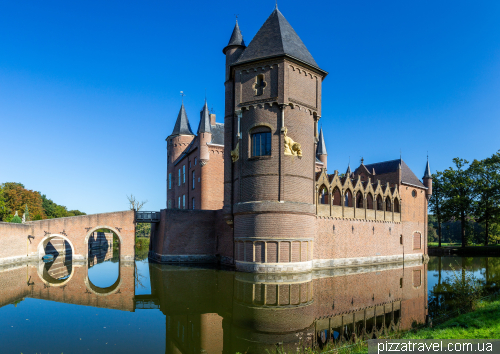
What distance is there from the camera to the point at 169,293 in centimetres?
1623

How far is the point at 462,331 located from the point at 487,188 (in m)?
39.7

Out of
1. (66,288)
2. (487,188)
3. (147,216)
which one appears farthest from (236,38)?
(487,188)

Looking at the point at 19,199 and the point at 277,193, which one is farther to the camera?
the point at 19,199

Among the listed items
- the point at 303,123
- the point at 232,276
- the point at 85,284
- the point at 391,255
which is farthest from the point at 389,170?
the point at 85,284

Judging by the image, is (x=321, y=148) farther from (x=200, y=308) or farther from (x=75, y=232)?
(x=200, y=308)

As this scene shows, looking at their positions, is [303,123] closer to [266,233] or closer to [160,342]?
[266,233]

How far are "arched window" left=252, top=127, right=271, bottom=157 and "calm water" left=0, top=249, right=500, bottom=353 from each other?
7222 mm

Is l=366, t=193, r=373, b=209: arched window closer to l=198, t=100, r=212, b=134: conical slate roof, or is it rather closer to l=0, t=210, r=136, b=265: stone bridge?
l=198, t=100, r=212, b=134: conical slate roof

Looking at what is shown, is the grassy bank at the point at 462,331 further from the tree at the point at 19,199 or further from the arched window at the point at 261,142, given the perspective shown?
the tree at the point at 19,199

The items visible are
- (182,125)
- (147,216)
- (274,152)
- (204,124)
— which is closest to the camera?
(274,152)

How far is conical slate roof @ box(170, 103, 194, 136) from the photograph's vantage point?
133ft

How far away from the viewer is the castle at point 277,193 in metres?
21.3

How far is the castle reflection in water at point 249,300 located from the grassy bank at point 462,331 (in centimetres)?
126

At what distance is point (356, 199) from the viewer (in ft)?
98.8
